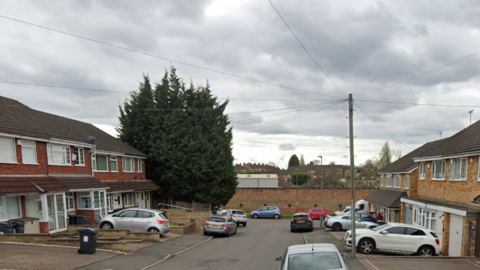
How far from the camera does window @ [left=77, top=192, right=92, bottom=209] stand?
1925 cm

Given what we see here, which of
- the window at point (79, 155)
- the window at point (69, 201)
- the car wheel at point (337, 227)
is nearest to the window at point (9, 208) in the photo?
the window at point (69, 201)

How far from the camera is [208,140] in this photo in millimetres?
30109

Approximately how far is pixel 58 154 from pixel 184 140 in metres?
12.3

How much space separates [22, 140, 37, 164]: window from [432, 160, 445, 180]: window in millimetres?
22554

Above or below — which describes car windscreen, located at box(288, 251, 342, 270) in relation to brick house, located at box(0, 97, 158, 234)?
below

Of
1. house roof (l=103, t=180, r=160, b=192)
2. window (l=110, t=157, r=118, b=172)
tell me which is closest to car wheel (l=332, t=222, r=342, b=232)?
house roof (l=103, t=180, r=160, b=192)

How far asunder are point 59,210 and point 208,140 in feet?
50.4

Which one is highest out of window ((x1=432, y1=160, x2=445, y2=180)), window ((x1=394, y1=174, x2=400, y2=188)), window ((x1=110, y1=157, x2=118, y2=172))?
window ((x1=110, y1=157, x2=118, y2=172))

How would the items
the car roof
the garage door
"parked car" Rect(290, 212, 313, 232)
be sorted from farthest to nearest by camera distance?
1. "parked car" Rect(290, 212, 313, 232)
2. the garage door
3. the car roof

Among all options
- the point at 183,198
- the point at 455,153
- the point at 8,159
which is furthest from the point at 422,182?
the point at 8,159

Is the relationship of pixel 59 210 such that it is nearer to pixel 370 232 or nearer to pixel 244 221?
pixel 370 232

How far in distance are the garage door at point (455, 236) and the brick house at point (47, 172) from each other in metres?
19.4

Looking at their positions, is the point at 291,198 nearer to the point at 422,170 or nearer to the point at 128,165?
the point at 422,170

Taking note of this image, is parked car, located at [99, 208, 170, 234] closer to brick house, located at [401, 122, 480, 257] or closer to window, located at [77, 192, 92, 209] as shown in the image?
window, located at [77, 192, 92, 209]
